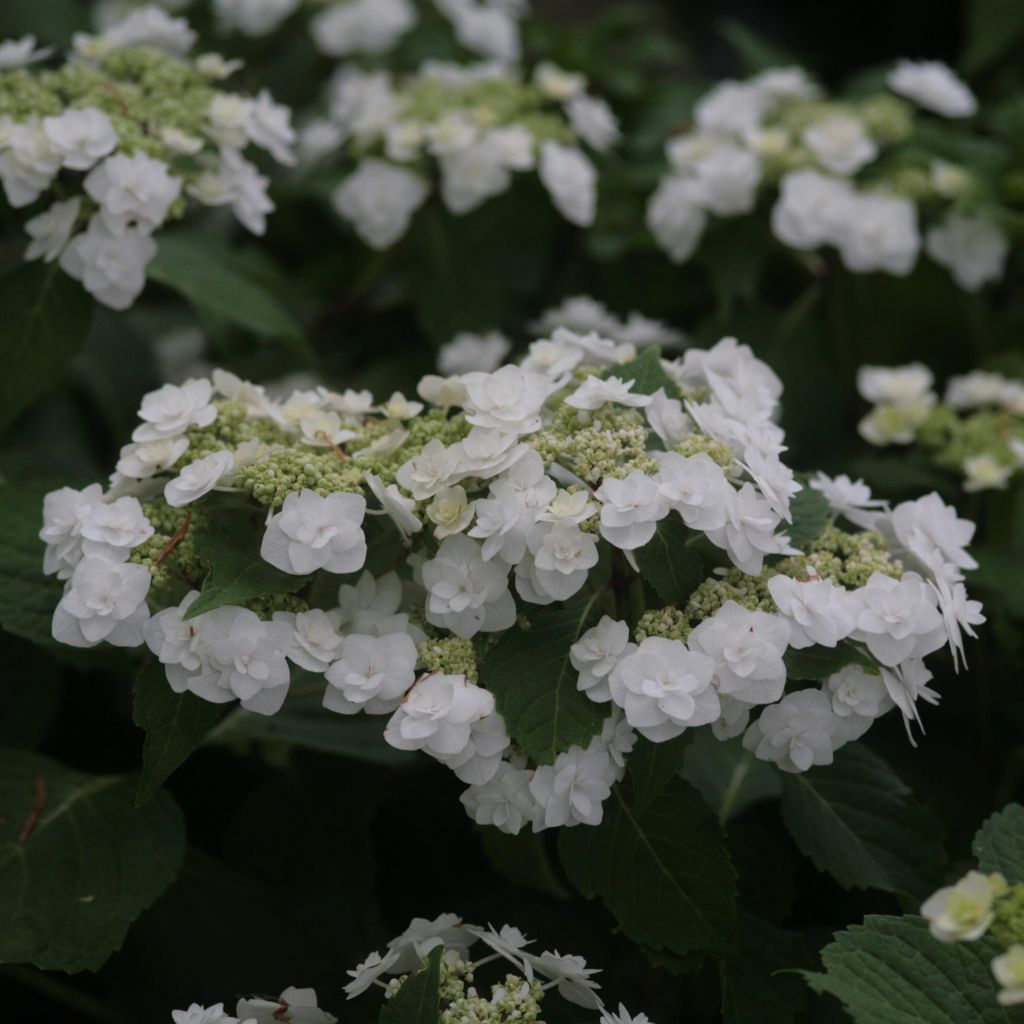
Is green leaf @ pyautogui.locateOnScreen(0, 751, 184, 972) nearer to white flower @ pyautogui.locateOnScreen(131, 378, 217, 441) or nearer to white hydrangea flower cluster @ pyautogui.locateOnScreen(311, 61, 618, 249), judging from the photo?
white flower @ pyautogui.locateOnScreen(131, 378, 217, 441)

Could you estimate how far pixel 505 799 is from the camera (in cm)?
116

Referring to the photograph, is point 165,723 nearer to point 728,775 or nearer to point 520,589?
point 520,589

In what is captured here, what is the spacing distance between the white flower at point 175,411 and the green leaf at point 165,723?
25cm

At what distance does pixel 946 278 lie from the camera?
230 centimetres

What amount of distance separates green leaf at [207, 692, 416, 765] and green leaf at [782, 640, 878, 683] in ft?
2.10

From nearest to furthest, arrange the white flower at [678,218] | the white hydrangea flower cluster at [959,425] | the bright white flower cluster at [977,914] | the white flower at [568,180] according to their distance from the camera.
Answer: the bright white flower cluster at [977,914] < the white hydrangea flower cluster at [959,425] < the white flower at [568,180] < the white flower at [678,218]

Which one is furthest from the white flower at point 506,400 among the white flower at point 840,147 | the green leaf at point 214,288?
the white flower at point 840,147

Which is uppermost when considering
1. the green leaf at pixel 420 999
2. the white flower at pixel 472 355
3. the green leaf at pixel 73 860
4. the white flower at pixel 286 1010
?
the green leaf at pixel 420 999

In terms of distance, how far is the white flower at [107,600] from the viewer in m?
1.14

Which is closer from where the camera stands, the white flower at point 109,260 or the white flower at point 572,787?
the white flower at point 572,787

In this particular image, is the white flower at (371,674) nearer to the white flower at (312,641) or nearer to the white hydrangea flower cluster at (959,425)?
the white flower at (312,641)

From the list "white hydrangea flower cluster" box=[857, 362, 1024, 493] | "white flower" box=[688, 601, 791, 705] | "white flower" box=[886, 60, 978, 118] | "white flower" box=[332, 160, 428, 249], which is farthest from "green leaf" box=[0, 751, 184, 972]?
"white flower" box=[886, 60, 978, 118]

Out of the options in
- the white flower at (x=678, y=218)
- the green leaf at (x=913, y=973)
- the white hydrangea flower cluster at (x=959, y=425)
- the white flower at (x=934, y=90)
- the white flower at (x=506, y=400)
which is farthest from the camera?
the white flower at (x=934, y=90)

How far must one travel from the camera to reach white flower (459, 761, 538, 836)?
1.15 m
